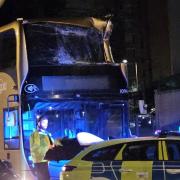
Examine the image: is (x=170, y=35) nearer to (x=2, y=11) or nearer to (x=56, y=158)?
(x=2, y=11)

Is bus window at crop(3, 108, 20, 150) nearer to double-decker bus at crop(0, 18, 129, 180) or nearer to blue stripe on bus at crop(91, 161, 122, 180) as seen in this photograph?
double-decker bus at crop(0, 18, 129, 180)

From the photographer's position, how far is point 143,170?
25.6ft

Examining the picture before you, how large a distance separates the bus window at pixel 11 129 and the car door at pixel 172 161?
442cm

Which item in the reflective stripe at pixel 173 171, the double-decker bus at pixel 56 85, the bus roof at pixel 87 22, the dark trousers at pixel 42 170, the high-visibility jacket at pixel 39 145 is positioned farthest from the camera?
the bus roof at pixel 87 22

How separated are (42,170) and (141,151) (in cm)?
361

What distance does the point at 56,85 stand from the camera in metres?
11.7

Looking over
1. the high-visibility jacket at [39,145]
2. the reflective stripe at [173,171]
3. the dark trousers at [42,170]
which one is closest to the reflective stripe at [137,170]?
the reflective stripe at [173,171]

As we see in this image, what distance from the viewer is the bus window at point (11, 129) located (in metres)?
11.5

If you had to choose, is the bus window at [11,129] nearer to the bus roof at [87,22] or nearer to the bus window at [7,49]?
the bus window at [7,49]

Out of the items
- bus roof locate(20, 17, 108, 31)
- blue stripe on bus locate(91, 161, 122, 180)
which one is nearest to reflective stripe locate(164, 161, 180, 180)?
blue stripe on bus locate(91, 161, 122, 180)

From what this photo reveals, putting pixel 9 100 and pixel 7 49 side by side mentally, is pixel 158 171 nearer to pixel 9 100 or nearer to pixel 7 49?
pixel 9 100

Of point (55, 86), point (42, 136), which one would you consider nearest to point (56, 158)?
point (42, 136)

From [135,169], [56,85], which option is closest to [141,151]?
[135,169]

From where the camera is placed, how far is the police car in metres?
7.79
